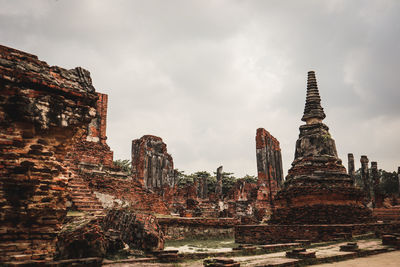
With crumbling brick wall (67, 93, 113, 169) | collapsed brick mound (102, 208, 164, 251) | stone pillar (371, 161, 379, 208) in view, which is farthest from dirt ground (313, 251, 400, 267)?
stone pillar (371, 161, 379, 208)

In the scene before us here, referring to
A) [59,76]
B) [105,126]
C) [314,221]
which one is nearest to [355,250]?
[314,221]

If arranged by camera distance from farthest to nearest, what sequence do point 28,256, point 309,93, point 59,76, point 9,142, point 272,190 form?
1. point 272,190
2. point 309,93
3. point 59,76
4. point 9,142
5. point 28,256

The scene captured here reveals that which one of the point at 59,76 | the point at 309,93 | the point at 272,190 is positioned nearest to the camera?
the point at 59,76

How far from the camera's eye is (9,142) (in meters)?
4.57

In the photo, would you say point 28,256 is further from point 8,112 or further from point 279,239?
point 279,239

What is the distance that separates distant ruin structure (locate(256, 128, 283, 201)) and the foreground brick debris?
9.19 metres

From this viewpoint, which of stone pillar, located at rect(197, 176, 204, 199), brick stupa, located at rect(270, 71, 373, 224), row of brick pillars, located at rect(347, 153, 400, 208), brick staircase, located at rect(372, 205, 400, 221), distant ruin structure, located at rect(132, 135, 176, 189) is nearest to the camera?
brick stupa, located at rect(270, 71, 373, 224)

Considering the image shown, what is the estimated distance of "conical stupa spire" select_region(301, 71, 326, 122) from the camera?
13680 millimetres

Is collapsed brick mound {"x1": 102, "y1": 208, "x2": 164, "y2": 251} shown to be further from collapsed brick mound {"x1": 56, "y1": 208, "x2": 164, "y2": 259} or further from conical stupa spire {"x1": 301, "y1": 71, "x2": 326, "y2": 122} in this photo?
conical stupa spire {"x1": 301, "y1": 71, "x2": 326, "y2": 122}

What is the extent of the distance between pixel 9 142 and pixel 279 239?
8167mm

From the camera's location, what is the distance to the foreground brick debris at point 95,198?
179 inches

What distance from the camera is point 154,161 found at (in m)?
29.7

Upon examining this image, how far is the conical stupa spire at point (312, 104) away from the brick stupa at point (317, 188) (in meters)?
0.04

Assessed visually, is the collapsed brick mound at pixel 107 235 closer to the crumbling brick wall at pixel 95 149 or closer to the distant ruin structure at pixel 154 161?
the crumbling brick wall at pixel 95 149
